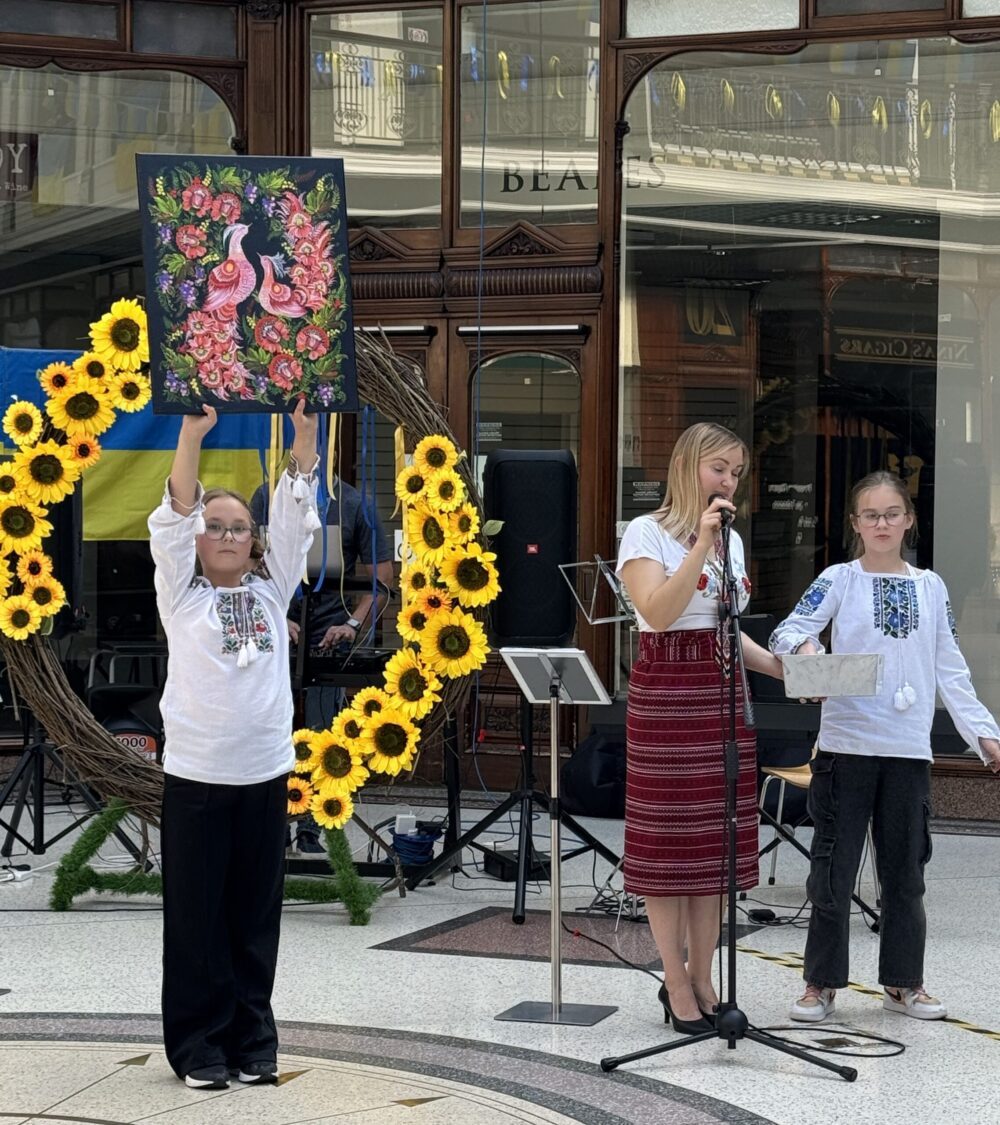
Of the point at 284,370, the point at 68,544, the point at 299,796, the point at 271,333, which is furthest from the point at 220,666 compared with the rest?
the point at 68,544

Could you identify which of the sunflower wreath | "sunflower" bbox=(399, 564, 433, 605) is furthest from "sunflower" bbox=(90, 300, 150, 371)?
"sunflower" bbox=(399, 564, 433, 605)

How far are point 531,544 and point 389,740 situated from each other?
1.04 m

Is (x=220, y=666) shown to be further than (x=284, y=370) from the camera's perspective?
No

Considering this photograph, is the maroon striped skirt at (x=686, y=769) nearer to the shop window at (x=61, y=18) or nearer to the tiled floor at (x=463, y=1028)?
the tiled floor at (x=463, y=1028)

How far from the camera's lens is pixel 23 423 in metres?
7.95

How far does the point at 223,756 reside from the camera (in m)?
5.04

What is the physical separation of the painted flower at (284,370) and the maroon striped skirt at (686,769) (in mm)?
1330

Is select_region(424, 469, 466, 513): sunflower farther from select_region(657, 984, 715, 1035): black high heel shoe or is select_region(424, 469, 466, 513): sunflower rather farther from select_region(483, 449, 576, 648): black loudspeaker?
select_region(657, 984, 715, 1035): black high heel shoe

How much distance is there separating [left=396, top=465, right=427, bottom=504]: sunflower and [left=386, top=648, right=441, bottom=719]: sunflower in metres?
0.66

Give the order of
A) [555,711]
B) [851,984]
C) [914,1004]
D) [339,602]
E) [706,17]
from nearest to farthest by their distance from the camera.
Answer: [914,1004]
[555,711]
[851,984]
[339,602]
[706,17]

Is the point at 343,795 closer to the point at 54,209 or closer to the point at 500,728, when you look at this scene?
the point at 500,728

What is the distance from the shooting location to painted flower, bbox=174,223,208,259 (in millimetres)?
5648

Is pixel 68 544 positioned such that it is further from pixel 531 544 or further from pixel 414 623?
pixel 531 544

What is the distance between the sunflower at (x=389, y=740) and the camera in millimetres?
7543
